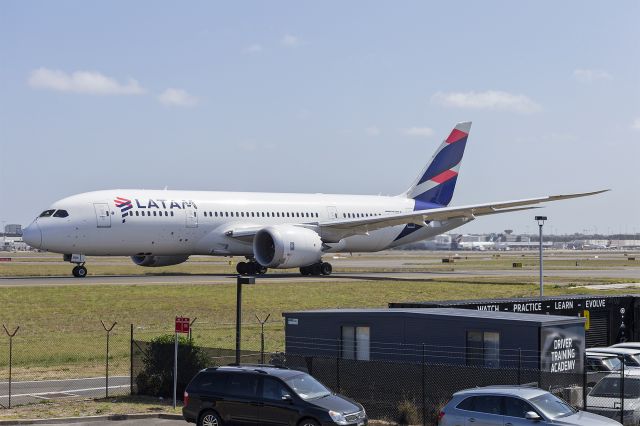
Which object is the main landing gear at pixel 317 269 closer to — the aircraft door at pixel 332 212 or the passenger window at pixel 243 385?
the aircraft door at pixel 332 212

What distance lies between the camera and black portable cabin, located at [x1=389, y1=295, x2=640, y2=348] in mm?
28969

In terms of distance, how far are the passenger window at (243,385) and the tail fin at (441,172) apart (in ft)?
179

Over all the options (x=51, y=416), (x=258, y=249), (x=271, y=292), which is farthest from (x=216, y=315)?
(x=51, y=416)

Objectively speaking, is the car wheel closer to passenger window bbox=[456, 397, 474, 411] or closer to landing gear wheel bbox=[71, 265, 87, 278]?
passenger window bbox=[456, 397, 474, 411]

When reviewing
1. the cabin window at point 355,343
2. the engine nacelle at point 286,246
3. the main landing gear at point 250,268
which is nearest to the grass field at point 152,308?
the engine nacelle at point 286,246

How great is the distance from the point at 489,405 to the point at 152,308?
27.5m

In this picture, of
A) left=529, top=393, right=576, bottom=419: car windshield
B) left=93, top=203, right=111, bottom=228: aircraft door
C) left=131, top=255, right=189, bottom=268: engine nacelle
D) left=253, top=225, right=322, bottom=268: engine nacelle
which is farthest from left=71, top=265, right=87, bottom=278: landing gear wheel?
left=529, top=393, right=576, bottom=419: car windshield

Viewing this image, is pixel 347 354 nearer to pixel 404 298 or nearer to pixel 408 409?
pixel 408 409

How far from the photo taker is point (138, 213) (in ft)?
187

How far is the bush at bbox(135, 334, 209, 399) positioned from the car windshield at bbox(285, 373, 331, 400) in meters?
5.88

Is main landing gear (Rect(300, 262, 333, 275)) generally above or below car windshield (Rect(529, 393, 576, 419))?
above

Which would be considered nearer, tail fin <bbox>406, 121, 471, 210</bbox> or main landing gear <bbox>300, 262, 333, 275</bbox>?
main landing gear <bbox>300, 262, 333, 275</bbox>

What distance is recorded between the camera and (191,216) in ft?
195

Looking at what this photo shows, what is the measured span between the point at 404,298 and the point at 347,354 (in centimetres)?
2711
